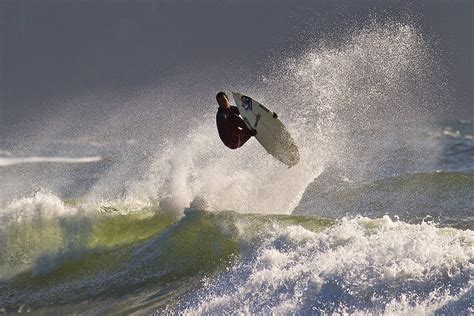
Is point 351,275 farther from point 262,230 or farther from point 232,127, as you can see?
point 232,127

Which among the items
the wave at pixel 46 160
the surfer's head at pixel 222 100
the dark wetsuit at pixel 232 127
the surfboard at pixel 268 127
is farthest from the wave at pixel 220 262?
the wave at pixel 46 160

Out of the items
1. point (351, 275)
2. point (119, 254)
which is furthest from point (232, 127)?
point (351, 275)

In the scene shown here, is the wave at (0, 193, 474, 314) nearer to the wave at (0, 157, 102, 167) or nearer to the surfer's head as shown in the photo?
the surfer's head

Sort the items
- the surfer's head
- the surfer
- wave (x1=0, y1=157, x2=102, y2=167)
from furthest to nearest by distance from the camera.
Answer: wave (x1=0, y1=157, x2=102, y2=167) < the surfer < the surfer's head

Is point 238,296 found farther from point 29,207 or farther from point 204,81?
point 204,81

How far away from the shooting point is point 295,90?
60.1 feet

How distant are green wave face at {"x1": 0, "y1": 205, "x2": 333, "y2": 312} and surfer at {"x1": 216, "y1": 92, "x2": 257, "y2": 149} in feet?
4.19

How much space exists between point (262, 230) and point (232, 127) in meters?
2.25

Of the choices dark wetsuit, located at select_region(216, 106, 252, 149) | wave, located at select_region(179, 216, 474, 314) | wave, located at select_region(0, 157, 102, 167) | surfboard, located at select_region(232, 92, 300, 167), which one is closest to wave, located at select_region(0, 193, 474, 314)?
wave, located at select_region(179, 216, 474, 314)

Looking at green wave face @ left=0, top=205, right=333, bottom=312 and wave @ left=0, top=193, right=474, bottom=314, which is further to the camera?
green wave face @ left=0, top=205, right=333, bottom=312

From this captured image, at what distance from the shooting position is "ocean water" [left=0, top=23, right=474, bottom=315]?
9.24 meters

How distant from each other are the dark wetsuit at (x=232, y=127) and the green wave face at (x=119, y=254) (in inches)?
49.7

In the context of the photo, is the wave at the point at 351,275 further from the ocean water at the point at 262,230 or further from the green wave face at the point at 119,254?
the green wave face at the point at 119,254

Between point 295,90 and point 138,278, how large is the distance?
7.47 m
